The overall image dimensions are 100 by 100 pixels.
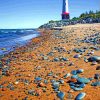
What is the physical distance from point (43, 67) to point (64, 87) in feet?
10.4

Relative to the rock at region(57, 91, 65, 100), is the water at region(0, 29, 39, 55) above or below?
below

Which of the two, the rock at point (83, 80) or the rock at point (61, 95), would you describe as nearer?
the rock at point (61, 95)

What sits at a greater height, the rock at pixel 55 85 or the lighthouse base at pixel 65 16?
the lighthouse base at pixel 65 16

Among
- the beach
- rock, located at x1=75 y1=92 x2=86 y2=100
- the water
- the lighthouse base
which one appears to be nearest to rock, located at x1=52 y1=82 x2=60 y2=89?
the beach

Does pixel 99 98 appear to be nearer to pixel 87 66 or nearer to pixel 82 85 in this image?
pixel 82 85

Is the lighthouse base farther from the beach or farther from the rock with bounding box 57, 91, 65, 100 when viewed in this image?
the rock with bounding box 57, 91, 65, 100

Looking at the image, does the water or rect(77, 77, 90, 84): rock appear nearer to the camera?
rect(77, 77, 90, 84): rock

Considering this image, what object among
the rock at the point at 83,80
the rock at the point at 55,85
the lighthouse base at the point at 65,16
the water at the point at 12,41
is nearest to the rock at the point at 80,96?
the rock at the point at 83,80

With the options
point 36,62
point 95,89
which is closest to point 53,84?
point 95,89

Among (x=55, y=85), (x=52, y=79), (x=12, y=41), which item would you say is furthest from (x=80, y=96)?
(x=12, y=41)

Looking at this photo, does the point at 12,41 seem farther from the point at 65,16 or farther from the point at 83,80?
the point at 65,16

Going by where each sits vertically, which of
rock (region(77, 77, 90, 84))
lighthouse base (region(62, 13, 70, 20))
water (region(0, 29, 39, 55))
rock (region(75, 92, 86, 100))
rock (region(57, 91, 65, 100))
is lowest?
water (region(0, 29, 39, 55))

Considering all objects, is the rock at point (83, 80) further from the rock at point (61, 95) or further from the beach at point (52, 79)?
the rock at point (61, 95)

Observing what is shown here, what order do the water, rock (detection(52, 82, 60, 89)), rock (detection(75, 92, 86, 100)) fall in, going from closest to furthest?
rock (detection(75, 92, 86, 100)) → rock (detection(52, 82, 60, 89)) → the water
